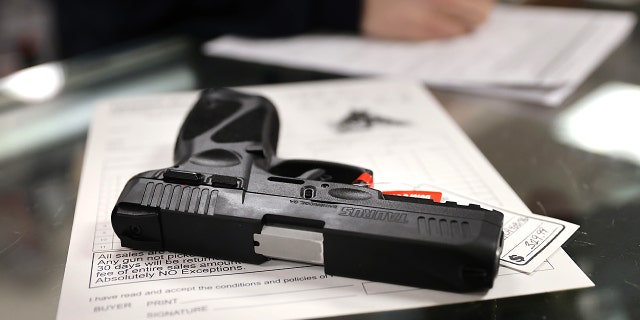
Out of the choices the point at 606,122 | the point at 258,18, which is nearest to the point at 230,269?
the point at 606,122

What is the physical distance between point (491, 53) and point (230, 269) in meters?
0.54

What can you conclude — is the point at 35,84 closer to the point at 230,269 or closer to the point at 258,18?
the point at 258,18

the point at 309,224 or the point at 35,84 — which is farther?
the point at 35,84

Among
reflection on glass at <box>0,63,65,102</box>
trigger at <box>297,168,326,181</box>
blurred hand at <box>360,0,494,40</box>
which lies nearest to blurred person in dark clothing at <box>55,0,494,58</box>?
blurred hand at <box>360,0,494,40</box>

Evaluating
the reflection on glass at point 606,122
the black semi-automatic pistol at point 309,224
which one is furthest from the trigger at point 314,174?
the reflection on glass at point 606,122

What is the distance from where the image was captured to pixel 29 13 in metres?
1.43

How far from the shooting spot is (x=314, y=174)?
0.48 meters

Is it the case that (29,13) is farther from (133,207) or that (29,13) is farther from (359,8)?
(133,207)

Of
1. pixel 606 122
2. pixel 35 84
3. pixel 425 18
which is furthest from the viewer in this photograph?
pixel 425 18

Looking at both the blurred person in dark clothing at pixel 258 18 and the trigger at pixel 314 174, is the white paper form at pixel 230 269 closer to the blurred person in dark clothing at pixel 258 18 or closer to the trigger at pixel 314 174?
the trigger at pixel 314 174

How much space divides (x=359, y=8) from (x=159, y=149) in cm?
41

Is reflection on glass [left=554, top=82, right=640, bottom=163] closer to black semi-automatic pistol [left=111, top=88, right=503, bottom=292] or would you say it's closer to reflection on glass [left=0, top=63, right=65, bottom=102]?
black semi-automatic pistol [left=111, top=88, right=503, bottom=292]

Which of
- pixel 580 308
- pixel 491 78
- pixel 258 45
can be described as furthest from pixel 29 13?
pixel 580 308

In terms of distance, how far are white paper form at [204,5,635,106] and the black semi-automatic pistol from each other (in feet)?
1.13
